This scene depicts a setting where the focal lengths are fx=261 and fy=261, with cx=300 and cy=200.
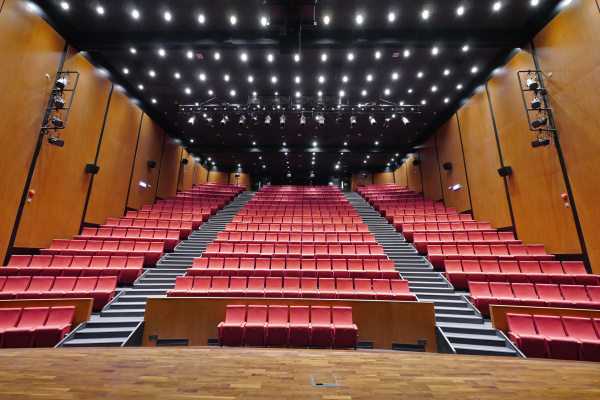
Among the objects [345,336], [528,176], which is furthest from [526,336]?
→ [528,176]

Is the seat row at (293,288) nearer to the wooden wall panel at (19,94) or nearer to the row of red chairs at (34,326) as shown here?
the row of red chairs at (34,326)

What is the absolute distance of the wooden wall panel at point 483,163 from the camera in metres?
4.35

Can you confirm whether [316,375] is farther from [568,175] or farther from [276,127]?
[276,127]

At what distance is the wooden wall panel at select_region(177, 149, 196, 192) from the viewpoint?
7.72 meters

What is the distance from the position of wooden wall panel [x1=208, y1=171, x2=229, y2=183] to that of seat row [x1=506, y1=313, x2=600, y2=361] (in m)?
9.53

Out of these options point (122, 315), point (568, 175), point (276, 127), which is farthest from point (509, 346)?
point (276, 127)

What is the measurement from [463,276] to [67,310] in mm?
3956

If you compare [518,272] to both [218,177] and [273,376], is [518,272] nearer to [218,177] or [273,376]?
[273,376]

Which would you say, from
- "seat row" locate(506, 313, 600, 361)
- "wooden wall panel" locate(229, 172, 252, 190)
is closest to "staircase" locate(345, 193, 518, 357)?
"seat row" locate(506, 313, 600, 361)

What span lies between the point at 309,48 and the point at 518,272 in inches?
164

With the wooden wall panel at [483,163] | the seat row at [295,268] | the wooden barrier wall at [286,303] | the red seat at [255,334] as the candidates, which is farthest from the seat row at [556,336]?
the wooden wall panel at [483,163]

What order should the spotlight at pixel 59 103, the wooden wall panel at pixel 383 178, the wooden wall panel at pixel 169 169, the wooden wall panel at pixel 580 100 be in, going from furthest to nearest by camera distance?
the wooden wall panel at pixel 383 178, the wooden wall panel at pixel 169 169, the spotlight at pixel 59 103, the wooden wall panel at pixel 580 100

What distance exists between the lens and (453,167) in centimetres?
579

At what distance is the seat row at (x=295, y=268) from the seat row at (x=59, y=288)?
82 centimetres
